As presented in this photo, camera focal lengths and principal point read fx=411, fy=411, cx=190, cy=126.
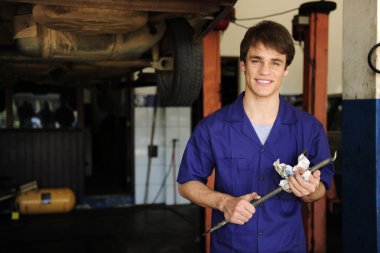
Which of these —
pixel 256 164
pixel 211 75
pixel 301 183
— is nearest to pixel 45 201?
pixel 211 75

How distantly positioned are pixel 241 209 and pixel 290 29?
5398mm

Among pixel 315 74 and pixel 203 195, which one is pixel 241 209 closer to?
pixel 203 195

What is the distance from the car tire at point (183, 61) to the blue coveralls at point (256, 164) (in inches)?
51.4

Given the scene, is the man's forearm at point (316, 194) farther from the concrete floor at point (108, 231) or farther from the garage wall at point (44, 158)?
the garage wall at point (44, 158)

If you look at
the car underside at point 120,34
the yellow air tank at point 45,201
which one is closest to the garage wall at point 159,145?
the yellow air tank at point 45,201

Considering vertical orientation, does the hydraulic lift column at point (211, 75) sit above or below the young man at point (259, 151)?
above

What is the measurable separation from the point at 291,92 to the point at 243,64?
4.93m

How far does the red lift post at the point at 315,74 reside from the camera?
349cm

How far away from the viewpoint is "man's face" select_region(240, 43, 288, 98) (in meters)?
1.67

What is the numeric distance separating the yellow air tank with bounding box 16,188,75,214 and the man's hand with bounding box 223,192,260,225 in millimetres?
4495

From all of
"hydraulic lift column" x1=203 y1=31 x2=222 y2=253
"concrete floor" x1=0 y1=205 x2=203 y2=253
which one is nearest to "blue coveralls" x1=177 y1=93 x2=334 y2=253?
"hydraulic lift column" x1=203 y1=31 x2=222 y2=253

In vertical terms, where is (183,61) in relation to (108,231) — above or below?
above

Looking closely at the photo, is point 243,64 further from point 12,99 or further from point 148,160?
point 12,99

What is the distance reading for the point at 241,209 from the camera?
1505 mm
